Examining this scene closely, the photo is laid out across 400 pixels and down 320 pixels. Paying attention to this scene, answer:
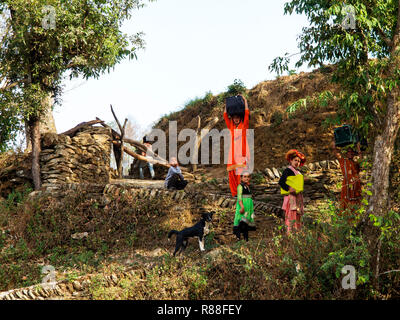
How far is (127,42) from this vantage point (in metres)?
13.9

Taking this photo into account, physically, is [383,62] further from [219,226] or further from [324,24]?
[219,226]

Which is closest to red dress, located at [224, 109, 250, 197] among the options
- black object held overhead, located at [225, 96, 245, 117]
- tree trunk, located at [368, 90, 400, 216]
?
black object held overhead, located at [225, 96, 245, 117]

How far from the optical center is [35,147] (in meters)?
13.6

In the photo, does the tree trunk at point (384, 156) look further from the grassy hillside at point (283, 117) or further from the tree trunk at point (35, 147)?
the tree trunk at point (35, 147)

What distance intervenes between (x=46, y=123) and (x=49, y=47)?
9.57 ft

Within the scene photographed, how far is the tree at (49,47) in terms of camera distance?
1229 centimetres

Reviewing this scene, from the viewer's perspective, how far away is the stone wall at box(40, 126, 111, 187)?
13.6 m

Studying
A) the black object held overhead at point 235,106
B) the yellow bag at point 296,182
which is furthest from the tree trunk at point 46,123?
the yellow bag at point 296,182

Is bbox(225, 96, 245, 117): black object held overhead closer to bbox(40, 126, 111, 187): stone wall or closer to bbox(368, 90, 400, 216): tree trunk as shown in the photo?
bbox(368, 90, 400, 216): tree trunk

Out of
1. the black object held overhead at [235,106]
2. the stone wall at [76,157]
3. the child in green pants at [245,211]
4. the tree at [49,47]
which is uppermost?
the tree at [49,47]

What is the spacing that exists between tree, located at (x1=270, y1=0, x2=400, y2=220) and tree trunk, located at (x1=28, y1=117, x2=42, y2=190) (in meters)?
9.18

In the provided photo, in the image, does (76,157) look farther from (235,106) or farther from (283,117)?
(283,117)

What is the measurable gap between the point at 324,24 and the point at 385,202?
4155 mm
